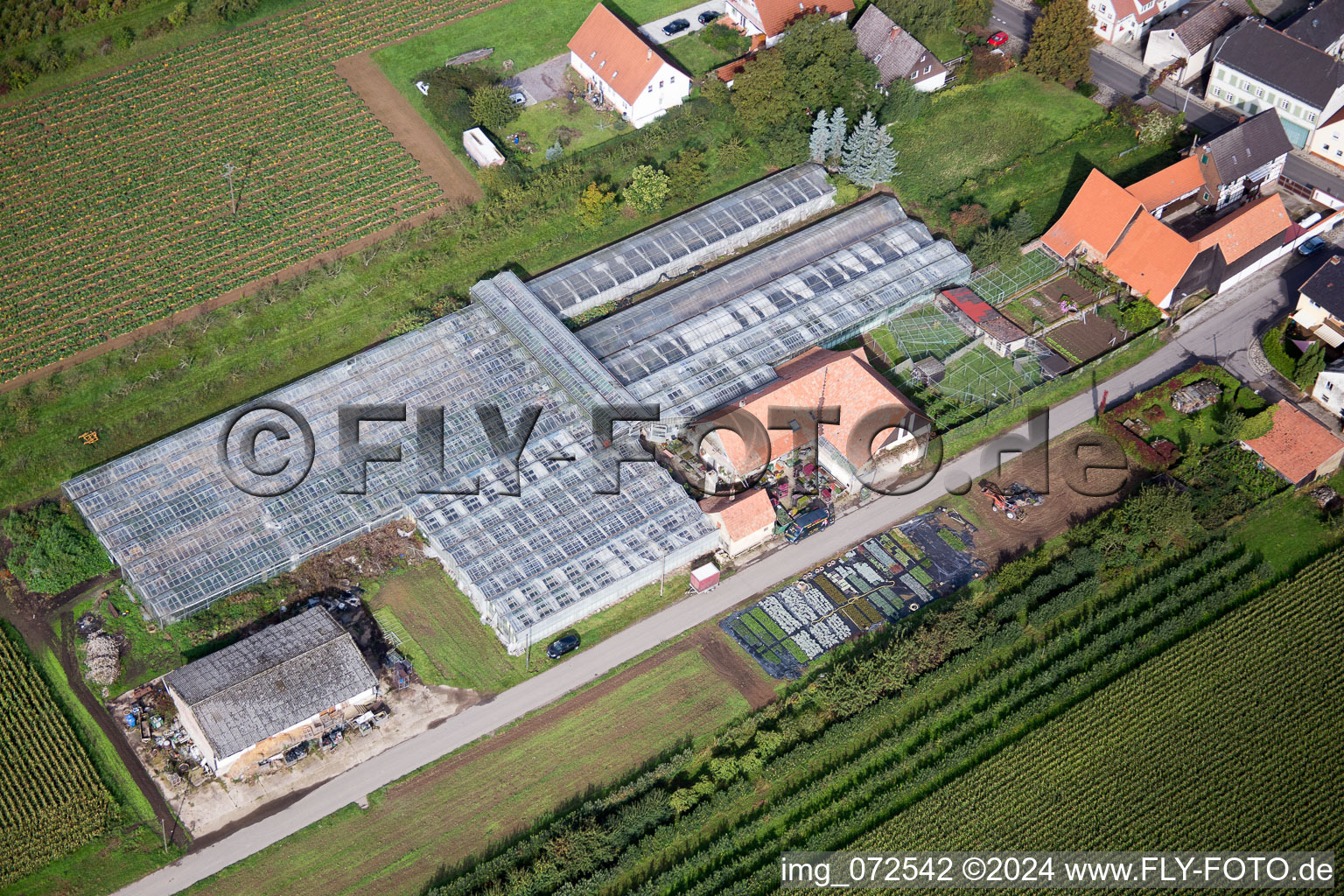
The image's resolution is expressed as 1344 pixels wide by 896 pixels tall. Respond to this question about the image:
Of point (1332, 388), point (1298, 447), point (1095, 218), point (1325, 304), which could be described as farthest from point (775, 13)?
point (1298, 447)

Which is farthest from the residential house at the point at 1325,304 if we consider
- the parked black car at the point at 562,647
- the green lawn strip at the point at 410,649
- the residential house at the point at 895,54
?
the green lawn strip at the point at 410,649

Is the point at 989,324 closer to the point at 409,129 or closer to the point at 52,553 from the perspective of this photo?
the point at 409,129

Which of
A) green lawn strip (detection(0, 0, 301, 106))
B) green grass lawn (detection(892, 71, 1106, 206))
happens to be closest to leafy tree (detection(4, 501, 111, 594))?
green lawn strip (detection(0, 0, 301, 106))

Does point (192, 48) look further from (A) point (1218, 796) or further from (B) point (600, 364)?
(A) point (1218, 796)

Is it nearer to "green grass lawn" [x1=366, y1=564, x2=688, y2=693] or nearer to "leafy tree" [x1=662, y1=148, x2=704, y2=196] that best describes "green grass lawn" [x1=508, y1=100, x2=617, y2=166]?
"leafy tree" [x1=662, y1=148, x2=704, y2=196]

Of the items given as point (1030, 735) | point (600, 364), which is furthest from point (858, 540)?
point (600, 364)
